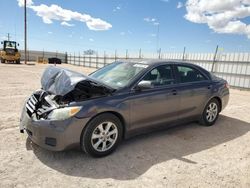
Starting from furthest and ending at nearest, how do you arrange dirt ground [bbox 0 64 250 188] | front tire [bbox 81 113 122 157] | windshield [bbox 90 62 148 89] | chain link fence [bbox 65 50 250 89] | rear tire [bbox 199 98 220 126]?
chain link fence [bbox 65 50 250 89] → rear tire [bbox 199 98 220 126] → windshield [bbox 90 62 148 89] → front tire [bbox 81 113 122 157] → dirt ground [bbox 0 64 250 188]

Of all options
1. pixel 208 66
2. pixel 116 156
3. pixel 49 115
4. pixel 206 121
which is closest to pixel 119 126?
pixel 116 156

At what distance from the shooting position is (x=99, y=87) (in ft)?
11.5

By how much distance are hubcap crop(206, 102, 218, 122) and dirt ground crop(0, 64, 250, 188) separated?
0.58m

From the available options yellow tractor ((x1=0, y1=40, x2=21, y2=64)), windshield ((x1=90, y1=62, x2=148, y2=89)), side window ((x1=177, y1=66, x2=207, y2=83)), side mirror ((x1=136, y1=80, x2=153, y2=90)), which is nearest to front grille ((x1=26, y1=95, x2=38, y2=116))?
windshield ((x1=90, y1=62, x2=148, y2=89))

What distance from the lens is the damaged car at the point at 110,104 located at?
3.19 meters

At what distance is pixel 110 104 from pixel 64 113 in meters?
0.69

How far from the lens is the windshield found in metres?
3.91

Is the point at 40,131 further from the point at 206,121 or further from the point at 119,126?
the point at 206,121

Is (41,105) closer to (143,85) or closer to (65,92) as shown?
(65,92)

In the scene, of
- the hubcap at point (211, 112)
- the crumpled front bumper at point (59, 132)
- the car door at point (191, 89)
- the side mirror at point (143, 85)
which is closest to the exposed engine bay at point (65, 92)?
the crumpled front bumper at point (59, 132)

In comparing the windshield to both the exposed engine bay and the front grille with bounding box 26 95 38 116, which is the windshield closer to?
the exposed engine bay

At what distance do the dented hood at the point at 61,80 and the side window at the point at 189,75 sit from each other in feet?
5.95

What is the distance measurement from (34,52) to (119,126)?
1784 inches

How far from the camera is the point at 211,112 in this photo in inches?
206
